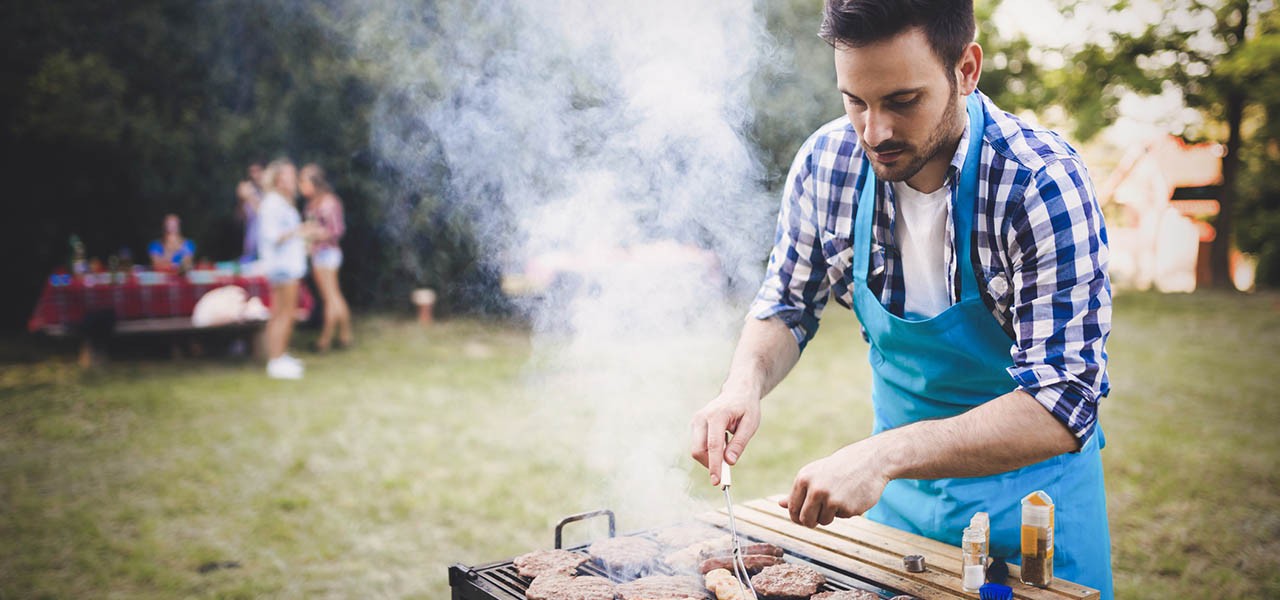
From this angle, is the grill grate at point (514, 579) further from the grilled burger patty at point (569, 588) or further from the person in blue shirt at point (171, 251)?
the person in blue shirt at point (171, 251)

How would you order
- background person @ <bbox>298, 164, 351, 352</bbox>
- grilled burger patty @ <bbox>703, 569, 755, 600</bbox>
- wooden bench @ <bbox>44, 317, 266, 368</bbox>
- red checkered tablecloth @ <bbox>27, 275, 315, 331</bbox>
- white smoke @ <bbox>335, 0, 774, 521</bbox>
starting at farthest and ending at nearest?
background person @ <bbox>298, 164, 351, 352</bbox> < wooden bench @ <bbox>44, 317, 266, 368</bbox> < red checkered tablecloth @ <bbox>27, 275, 315, 331</bbox> < white smoke @ <bbox>335, 0, 774, 521</bbox> < grilled burger patty @ <bbox>703, 569, 755, 600</bbox>

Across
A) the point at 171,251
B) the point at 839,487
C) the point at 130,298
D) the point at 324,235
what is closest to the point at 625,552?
the point at 839,487

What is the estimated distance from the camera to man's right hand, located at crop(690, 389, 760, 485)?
201cm

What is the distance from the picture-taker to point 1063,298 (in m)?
1.70

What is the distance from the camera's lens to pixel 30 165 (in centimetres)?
1199

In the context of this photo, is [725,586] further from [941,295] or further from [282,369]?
[282,369]

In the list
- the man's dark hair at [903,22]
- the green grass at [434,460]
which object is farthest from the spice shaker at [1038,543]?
the green grass at [434,460]

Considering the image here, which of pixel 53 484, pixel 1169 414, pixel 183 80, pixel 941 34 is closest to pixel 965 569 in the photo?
pixel 941 34

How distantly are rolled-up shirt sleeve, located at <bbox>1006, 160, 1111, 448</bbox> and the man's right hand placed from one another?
61 centimetres

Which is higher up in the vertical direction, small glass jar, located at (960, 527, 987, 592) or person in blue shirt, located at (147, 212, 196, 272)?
Answer: person in blue shirt, located at (147, 212, 196, 272)

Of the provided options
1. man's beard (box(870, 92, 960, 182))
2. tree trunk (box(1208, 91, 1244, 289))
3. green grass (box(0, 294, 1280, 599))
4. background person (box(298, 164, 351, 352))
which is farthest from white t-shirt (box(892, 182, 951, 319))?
tree trunk (box(1208, 91, 1244, 289))

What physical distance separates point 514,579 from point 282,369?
745cm

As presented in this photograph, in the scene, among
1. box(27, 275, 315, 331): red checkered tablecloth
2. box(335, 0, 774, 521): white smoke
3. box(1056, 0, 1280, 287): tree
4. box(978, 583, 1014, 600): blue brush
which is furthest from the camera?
box(1056, 0, 1280, 287): tree

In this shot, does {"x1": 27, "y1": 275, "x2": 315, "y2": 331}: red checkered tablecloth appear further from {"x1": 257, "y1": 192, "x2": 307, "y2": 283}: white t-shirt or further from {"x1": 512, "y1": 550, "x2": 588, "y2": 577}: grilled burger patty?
{"x1": 512, "y1": 550, "x2": 588, "y2": 577}: grilled burger patty
